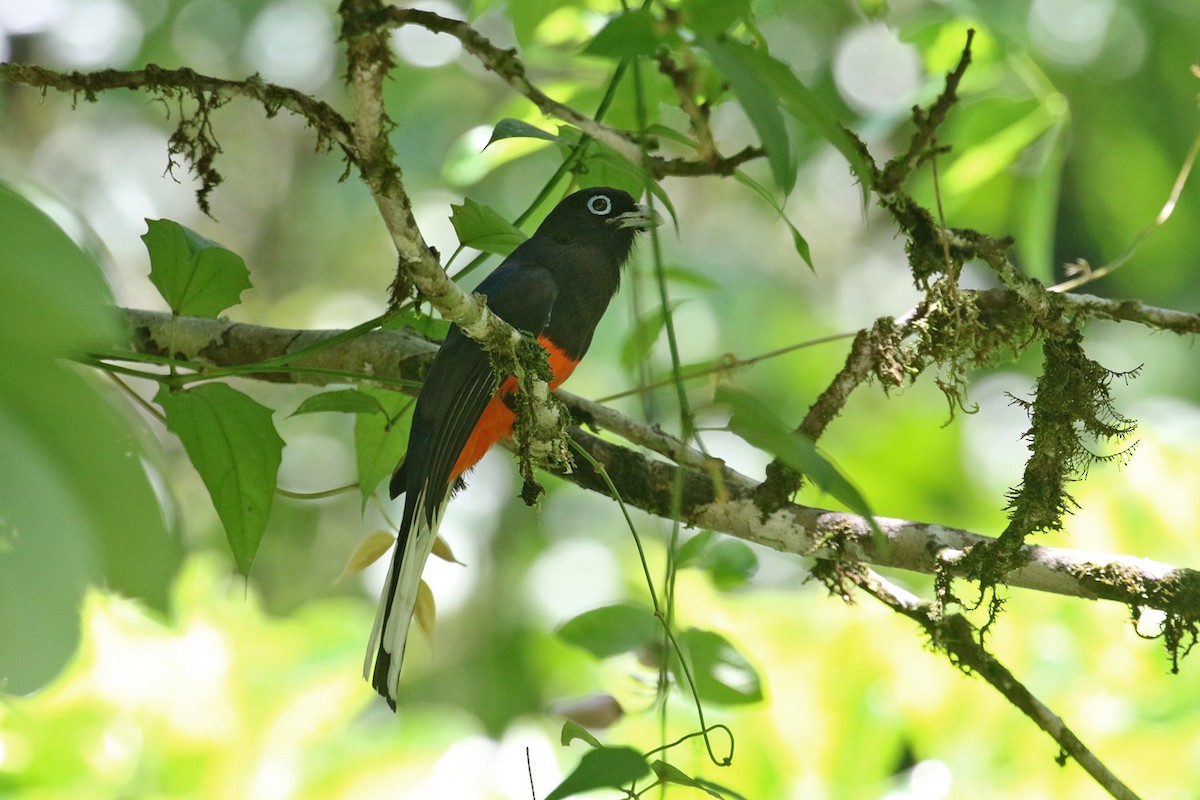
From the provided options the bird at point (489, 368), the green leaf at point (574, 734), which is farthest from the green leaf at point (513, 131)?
the green leaf at point (574, 734)

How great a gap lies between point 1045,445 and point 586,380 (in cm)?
496

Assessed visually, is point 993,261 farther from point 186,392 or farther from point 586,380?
point 586,380

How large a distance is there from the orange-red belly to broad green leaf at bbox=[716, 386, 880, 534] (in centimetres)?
170

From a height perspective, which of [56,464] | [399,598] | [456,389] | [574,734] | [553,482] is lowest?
[56,464]

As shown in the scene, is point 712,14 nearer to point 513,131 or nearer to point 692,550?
point 513,131

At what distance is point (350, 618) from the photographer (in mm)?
4359

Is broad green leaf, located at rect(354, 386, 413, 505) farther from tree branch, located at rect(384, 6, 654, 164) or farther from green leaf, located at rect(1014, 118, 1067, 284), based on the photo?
green leaf, located at rect(1014, 118, 1067, 284)

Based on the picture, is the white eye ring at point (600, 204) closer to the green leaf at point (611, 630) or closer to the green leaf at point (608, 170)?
the green leaf at point (608, 170)

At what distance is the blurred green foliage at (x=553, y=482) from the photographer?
466mm

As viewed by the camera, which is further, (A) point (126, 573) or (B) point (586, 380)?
(B) point (586, 380)

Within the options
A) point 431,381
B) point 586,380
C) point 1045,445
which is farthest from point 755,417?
point 586,380

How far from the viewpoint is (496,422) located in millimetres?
3021

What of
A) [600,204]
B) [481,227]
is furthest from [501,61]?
[600,204]

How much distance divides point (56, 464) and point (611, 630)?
6.13ft
